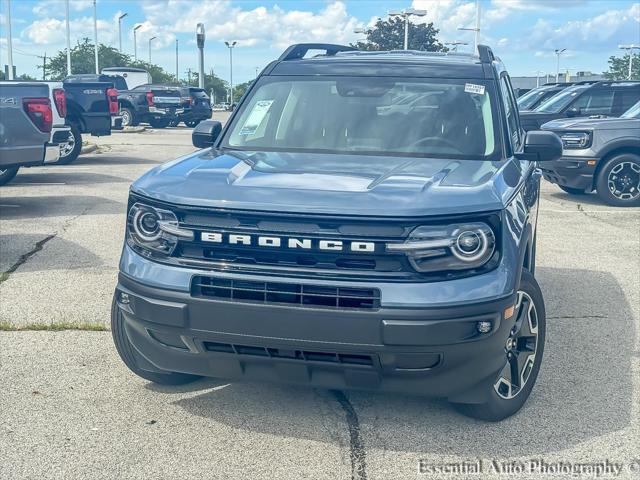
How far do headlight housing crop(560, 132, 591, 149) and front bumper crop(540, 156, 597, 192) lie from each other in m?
0.17

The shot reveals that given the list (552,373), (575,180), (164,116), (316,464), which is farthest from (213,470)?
(164,116)

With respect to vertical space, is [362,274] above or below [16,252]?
above

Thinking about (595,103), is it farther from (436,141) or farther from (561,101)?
(436,141)

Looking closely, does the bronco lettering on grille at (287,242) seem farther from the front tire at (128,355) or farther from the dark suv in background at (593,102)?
the dark suv in background at (593,102)

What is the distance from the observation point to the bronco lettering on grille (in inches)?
143

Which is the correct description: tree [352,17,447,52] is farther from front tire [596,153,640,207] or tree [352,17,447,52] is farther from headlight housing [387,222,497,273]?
headlight housing [387,222,497,273]

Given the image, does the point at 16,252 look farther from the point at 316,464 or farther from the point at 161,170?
the point at 316,464

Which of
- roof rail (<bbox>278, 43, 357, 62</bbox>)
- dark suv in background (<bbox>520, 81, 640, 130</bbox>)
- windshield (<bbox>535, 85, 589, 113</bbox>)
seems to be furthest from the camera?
windshield (<bbox>535, 85, 589, 113</bbox>)

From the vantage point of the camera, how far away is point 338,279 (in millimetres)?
3627

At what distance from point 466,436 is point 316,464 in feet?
2.56

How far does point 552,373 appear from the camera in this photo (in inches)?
194

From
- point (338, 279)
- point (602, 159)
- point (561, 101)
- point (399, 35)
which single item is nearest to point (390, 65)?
point (338, 279)

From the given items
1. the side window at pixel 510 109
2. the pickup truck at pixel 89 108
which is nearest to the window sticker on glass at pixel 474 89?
the side window at pixel 510 109

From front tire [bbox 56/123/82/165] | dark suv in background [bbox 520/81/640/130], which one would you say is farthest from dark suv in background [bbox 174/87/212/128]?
dark suv in background [bbox 520/81/640/130]
